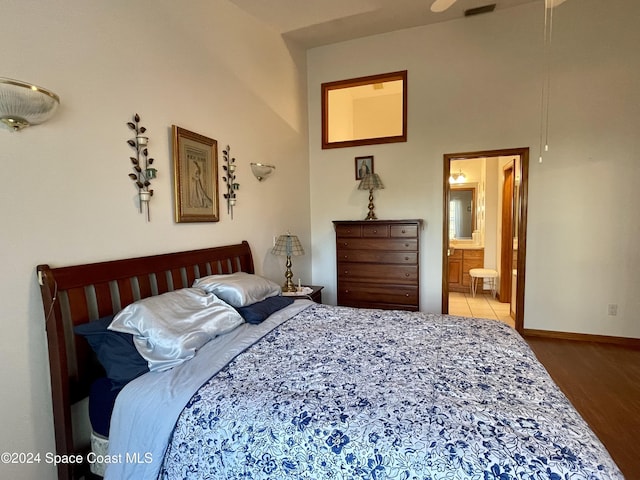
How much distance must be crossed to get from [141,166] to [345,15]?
288 centimetres

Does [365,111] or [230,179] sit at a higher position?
[365,111]

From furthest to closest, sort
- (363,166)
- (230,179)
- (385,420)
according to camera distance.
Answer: (363,166), (230,179), (385,420)

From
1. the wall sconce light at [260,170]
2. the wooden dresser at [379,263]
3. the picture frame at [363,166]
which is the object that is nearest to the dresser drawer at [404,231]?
the wooden dresser at [379,263]

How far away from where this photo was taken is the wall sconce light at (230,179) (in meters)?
2.84

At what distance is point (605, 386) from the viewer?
8.77 ft

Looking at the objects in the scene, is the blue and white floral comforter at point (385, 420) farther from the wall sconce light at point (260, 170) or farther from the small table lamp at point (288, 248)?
the wall sconce light at point (260, 170)

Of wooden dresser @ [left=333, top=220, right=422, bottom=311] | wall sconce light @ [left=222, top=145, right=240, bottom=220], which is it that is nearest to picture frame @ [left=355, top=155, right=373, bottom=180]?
wooden dresser @ [left=333, top=220, right=422, bottom=311]

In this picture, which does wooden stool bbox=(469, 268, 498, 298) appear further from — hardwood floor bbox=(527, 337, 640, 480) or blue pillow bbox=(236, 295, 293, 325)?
blue pillow bbox=(236, 295, 293, 325)

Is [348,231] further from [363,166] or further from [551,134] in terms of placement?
[551,134]

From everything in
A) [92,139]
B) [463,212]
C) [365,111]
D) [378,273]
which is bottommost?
[378,273]

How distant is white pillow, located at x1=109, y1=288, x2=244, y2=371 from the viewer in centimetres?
153

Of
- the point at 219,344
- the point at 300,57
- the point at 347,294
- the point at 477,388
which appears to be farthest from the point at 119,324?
the point at 300,57

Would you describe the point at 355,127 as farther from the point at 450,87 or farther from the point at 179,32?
the point at 179,32

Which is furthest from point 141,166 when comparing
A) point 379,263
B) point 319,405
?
point 379,263
